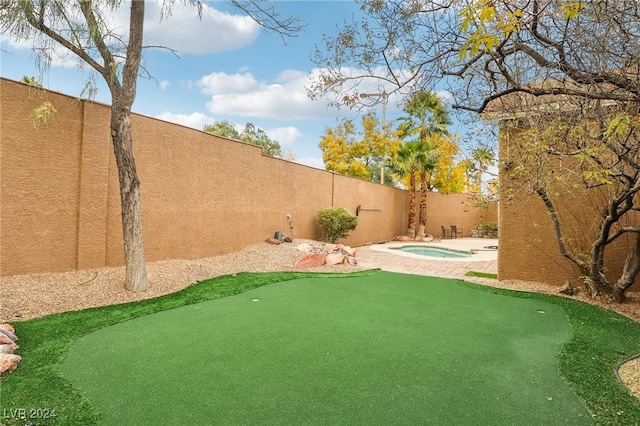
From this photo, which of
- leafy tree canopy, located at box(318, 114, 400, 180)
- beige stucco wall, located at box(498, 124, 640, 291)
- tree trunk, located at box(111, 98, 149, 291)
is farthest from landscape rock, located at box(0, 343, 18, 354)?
leafy tree canopy, located at box(318, 114, 400, 180)

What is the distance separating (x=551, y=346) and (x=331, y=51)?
4.15 m

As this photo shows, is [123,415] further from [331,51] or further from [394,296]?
[394,296]

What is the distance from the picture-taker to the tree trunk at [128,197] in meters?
5.62

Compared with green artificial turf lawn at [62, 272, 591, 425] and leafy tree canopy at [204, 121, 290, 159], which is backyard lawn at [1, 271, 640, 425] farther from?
leafy tree canopy at [204, 121, 290, 159]

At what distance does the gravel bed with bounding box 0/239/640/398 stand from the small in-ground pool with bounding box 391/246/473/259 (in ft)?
21.8

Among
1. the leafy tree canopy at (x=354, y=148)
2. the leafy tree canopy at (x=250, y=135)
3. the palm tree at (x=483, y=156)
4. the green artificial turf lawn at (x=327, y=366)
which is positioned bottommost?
the green artificial turf lawn at (x=327, y=366)

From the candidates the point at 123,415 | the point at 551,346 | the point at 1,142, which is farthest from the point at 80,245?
the point at 551,346

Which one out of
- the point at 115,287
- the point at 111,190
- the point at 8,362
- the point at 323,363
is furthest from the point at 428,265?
the point at 8,362

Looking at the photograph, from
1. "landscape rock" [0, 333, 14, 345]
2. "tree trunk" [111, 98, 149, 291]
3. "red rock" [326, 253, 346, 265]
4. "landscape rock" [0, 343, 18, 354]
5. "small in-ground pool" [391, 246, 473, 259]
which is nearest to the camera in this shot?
"landscape rock" [0, 343, 18, 354]

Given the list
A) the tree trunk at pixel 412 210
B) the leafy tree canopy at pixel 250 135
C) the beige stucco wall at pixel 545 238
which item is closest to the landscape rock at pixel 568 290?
the beige stucco wall at pixel 545 238

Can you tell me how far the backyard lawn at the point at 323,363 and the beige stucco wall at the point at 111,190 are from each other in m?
1.84

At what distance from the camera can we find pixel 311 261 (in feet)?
29.8

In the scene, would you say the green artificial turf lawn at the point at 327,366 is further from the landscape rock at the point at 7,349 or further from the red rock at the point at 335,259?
the red rock at the point at 335,259

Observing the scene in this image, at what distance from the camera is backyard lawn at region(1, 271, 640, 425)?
98.0 inches
